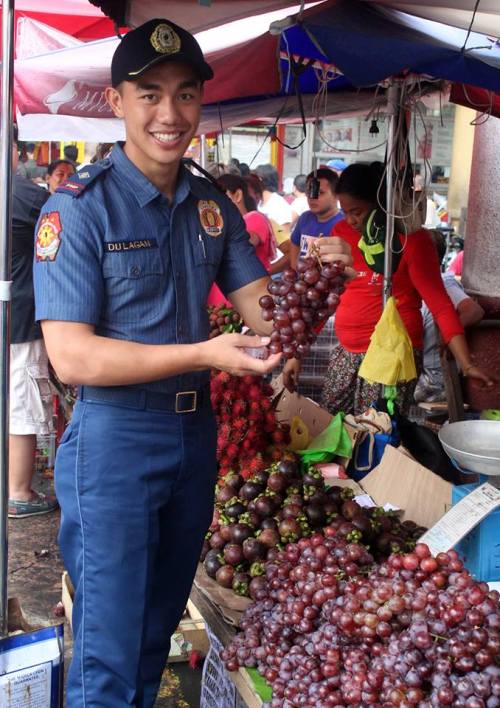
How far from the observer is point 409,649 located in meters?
1.60

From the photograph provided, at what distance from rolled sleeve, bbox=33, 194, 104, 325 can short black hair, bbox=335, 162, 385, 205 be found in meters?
2.33

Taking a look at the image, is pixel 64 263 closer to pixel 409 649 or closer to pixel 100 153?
pixel 409 649

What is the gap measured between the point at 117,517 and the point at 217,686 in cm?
92

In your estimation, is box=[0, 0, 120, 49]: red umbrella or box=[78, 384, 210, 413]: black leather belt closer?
box=[78, 384, 210, 413]: black leather belt

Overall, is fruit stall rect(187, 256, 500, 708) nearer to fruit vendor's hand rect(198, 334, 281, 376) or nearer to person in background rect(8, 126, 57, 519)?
fruit vendor's hand rect(198, 334, 281, 376)

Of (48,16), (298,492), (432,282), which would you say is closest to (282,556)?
(298,492)

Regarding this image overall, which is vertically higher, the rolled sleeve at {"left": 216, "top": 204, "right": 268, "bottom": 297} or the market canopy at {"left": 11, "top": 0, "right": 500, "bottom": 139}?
the market canopy at {"left": 11, "top": 0, "right": 500, "bottom": 139}

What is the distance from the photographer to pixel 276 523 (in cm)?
274

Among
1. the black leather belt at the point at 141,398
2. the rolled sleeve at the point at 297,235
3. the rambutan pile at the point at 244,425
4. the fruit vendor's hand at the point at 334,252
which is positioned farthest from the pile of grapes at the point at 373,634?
the rolled sleeve at the point at 297,235

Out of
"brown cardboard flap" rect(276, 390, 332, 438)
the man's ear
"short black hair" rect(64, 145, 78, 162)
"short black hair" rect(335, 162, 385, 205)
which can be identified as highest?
"short black hair" rect(64, 145, 78, 162)

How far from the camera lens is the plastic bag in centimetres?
338

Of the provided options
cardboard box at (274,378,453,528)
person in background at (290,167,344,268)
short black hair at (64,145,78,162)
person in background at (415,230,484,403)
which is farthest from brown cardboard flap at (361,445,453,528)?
short black hair at (64,145,78,162)

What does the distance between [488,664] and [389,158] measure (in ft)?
9.47

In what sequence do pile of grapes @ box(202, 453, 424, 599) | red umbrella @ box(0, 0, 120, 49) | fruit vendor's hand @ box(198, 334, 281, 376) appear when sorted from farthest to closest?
red umbrella @ box(0, 0, 120, 49), pile of grapes @ box(202, 453, 424, 599), fruit vendor's hand @ box(198, 334, 281, 376)
